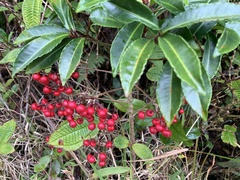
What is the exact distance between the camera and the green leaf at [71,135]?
1.28 metres

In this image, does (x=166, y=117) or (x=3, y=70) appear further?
(x=3, y=70)

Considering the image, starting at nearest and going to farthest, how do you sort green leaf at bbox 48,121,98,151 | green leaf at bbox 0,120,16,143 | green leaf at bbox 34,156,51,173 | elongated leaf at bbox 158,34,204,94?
1. elongated leaf at bbox 158,34,204,94
2. green leaf at bbox 48,121,98,151
3. green leaf at bbox 0,120,16,143
4. green leaf at bbox 34,156,51,173

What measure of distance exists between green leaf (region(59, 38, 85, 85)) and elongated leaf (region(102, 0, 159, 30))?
187 mm

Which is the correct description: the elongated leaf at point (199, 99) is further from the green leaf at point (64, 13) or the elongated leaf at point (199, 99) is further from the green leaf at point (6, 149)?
the green leaf at point (6, 149)

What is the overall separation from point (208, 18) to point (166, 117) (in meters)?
0.26

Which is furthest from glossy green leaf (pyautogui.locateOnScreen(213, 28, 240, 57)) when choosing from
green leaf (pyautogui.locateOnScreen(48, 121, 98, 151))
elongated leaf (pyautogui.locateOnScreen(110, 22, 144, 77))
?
green leaf (pyautogui.locateOnScreen(48, 121, 98, 151))

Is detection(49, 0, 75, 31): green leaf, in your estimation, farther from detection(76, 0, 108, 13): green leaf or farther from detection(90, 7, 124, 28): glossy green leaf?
detection(76, 0, 108, 13): green leaf

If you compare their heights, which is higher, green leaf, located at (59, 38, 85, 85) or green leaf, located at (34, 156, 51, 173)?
green leaf, located at (59, 38, 85, 85)

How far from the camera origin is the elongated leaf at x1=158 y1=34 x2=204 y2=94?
723 mm

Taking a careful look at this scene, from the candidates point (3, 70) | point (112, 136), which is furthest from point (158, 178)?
point (3, 70)

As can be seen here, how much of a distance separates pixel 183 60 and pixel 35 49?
0.46 m

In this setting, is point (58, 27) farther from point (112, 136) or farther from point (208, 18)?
point (112, 136)

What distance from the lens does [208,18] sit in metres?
0.79

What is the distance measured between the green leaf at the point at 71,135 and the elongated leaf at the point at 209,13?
637 millimetres
